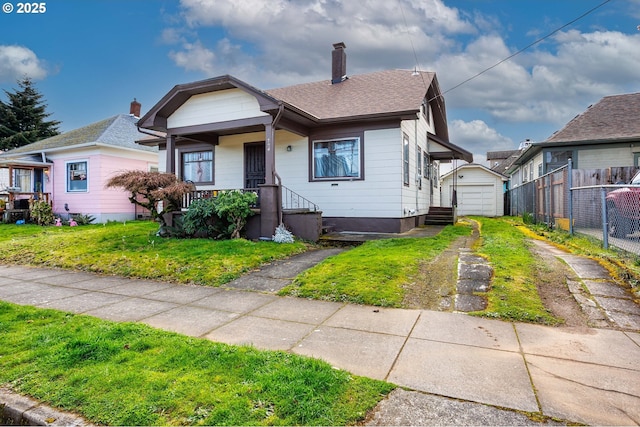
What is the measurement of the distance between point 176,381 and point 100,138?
54.7 feet

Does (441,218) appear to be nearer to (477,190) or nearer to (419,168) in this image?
(419,168)

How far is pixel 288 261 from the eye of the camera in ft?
23.6

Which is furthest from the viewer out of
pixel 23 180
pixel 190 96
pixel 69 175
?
pixel 23 180

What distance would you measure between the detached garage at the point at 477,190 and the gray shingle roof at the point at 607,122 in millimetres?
6004

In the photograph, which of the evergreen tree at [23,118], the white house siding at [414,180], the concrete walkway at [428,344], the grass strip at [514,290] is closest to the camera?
the concrete walkway at [428,344]

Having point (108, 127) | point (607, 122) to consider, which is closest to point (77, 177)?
point (108, 127)

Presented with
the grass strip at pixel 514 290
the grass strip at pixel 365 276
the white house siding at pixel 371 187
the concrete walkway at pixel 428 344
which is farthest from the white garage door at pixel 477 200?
the concrete walkway at pixel 428 344

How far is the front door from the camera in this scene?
12305 mm

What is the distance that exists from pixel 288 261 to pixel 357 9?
7993 mm

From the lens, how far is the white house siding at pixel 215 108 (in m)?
9.76

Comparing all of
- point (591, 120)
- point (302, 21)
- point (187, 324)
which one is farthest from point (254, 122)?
point (591, 120)

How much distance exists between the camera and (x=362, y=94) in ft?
38.8

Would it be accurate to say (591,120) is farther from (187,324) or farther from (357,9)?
(187,324)

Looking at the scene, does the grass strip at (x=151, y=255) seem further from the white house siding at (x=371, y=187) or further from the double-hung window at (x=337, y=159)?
the double-hung window at (x=337, y=159)
